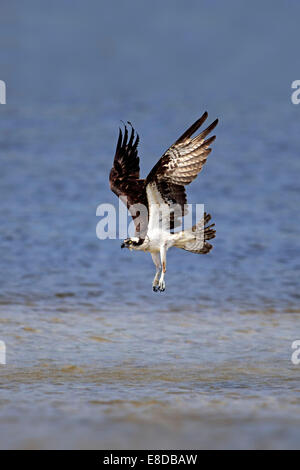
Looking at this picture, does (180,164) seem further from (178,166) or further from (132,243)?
(132,243)

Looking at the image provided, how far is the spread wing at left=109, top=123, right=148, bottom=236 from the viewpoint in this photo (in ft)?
29.7

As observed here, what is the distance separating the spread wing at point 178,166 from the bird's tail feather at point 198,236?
1.81 feet

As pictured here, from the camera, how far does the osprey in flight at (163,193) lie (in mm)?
8422

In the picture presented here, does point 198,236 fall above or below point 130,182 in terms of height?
below

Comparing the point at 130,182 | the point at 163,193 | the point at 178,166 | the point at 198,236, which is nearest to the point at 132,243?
the point at 163,193

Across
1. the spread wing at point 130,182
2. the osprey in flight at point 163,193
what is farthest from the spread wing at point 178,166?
the spread wing at point 130,182

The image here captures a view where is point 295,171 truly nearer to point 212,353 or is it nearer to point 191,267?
point 191,267

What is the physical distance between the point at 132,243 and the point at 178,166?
88 cm

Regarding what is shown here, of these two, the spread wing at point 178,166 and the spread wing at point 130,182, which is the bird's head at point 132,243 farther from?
the spread wing at point 178,166

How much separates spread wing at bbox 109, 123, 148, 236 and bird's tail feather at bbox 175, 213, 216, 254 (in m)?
0.42

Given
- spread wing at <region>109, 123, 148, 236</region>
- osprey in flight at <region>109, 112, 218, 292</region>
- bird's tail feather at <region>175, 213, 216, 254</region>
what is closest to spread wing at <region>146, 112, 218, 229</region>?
osprey in flight at <region>109, 112, 218, 292</region>

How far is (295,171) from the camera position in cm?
2017

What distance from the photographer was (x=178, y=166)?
8445 mm

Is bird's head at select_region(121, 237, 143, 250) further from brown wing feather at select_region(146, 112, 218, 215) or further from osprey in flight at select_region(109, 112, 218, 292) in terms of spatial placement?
brown wing feather at select_region(146, 112, 218, 215)
